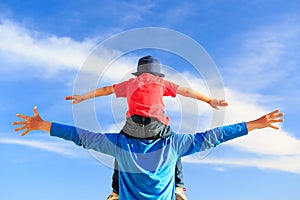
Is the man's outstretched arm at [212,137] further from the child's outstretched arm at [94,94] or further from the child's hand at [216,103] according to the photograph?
the child's outstretched arm at [94,94]

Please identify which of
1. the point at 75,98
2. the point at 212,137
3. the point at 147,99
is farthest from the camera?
the point at 75,98

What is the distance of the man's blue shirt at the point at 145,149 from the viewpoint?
5141 millimetres

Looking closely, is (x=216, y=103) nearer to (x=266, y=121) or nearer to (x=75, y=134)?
(x=266, y=121)

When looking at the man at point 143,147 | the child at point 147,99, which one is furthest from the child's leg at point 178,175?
the man at point 143,147

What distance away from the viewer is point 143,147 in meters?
5.17

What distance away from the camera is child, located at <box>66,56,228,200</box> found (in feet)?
17.0

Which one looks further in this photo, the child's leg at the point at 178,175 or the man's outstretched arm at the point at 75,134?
the child's leg at the point at 178,175

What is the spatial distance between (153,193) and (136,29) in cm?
240

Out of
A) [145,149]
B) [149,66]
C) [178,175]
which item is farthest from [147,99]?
[178,175]

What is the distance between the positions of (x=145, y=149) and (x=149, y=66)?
1214 mm

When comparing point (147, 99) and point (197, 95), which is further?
point (197, 95)

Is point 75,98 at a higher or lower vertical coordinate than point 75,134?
higher

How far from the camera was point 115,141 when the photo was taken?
520cm

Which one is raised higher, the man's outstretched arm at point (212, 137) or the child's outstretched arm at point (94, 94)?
the child's outstretched arm at point (94, 94)
